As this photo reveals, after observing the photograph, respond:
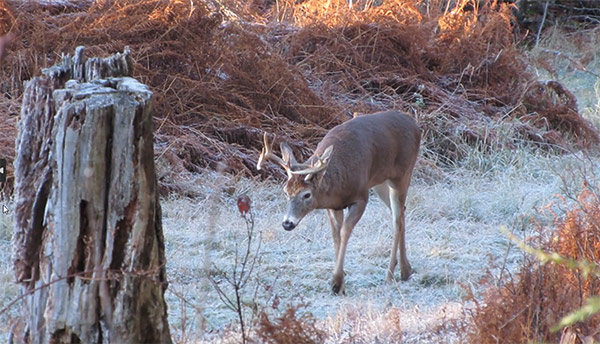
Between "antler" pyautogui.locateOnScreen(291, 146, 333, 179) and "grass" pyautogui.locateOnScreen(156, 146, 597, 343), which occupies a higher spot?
"antler" pyautogui.locateOnScreen(291, 146, 333, 179)

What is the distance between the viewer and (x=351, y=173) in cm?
666

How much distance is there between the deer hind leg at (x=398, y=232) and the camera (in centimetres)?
694

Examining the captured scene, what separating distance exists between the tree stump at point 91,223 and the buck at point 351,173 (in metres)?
2.97

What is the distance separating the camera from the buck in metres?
6.41

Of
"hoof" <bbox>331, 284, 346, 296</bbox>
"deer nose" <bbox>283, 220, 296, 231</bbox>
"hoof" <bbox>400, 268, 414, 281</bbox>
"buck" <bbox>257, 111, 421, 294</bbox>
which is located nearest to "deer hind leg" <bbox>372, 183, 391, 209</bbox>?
"buck" <bbox>257, 111, 421, 294</bbox>

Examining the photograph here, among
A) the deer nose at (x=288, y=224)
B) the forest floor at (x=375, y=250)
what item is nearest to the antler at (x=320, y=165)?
the deer nose at (x=288, y=224)

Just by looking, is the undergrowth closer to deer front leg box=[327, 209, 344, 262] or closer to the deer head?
the deer head

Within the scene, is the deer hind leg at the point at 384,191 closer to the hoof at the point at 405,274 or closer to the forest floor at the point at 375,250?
the forest floor at the point at 375,250

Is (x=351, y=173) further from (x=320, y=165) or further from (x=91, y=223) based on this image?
(x=91, y=223)

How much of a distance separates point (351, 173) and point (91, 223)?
3.70 meters

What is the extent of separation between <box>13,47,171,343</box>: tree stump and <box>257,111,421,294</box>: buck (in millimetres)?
2969

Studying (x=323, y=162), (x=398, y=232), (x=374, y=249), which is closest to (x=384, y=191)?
(x=374, y=249)

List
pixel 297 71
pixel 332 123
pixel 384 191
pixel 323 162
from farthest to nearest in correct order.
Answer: pixel 297 71 < pixel 332 123 < pixel 384 191 < pixel 323 162

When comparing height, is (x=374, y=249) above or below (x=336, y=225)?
below
